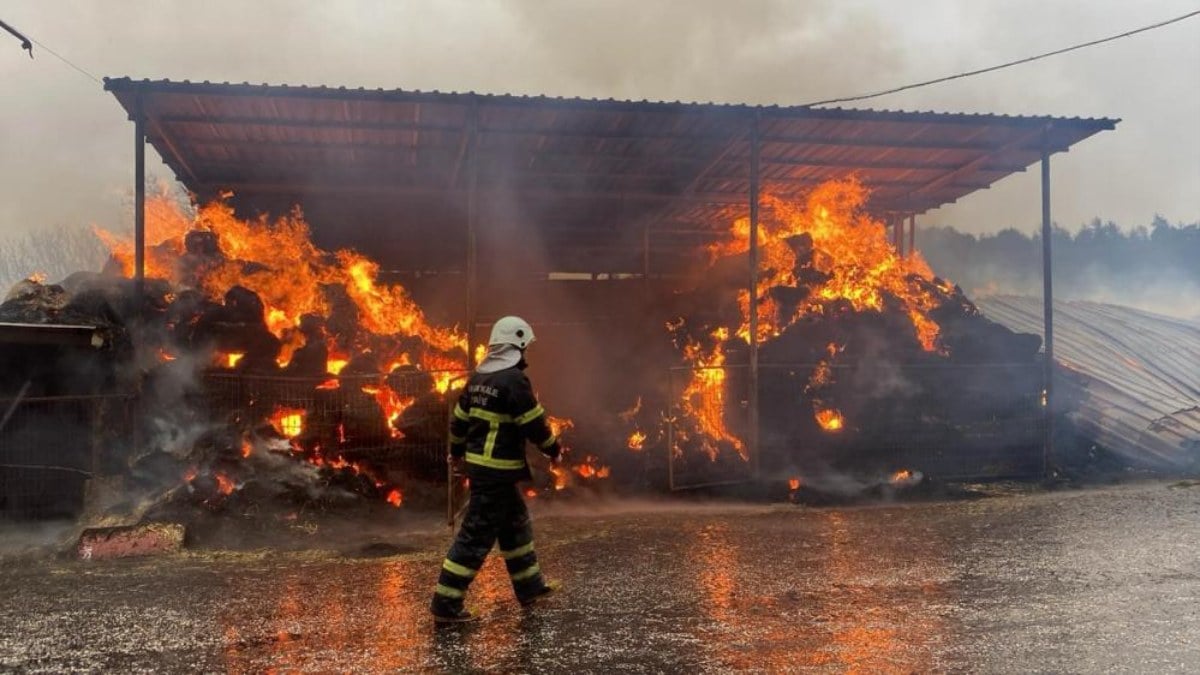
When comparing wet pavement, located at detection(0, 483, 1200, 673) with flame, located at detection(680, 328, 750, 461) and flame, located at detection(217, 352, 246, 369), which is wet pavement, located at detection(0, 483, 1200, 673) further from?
flame, located at detection(217, 352, 246, 369)

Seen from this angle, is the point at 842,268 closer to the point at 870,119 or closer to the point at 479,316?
the point at 870,119

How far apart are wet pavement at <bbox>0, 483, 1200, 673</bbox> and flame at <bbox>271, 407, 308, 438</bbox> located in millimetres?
1834

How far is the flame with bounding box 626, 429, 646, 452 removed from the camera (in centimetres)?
1003

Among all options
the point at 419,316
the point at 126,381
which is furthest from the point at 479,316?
the point at 126,381

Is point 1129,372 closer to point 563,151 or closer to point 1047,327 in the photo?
point 1047,327

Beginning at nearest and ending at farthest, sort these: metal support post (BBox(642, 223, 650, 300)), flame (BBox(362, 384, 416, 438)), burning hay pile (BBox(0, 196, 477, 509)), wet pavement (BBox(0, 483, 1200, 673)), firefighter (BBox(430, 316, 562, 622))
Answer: wet pavement (BBox(0, 483, 1200, 673)) → firefighter (BBox(430, 316, 562, 622)) → burning hay pile (BBox(0, 196, 477, 509)) → flame (BBox(362, 384, 416, 438)) → metal support post (BBox(642, 223, 650, 300))

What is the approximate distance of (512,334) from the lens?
17.5 ft

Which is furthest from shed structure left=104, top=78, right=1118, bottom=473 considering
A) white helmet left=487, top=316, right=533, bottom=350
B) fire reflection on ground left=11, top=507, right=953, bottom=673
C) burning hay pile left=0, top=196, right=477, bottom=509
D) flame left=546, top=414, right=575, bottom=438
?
fire reflection on ground left=11, top=507, right=953, bottom=673

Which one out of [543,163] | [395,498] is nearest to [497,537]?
[395,498]

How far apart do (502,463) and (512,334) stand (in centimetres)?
92

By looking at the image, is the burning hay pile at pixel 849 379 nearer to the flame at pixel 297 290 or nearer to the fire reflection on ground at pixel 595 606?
the fire reflection on ground at pixel 595 606

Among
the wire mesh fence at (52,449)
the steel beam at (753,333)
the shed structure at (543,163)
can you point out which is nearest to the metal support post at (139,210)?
the shed structure at (543,163)

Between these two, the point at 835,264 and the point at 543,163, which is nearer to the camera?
the point at 543,163

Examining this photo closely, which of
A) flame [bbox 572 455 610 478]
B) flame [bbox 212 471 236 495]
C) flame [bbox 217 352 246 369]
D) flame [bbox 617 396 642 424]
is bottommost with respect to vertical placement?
flame [bbox 572 455 610 478]
